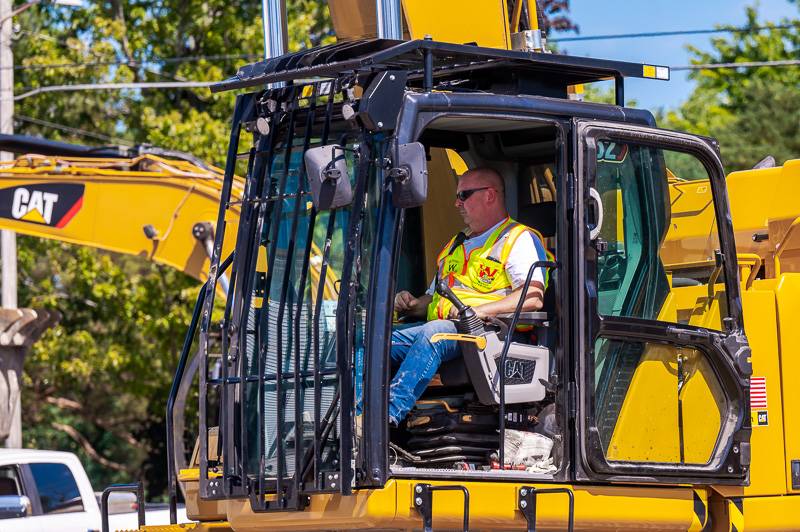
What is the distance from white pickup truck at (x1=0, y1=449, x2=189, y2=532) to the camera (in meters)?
12.7

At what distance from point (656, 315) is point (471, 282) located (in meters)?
0.95

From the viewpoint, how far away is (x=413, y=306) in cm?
792

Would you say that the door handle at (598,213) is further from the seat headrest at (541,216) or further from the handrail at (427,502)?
the handrail at (427,502)

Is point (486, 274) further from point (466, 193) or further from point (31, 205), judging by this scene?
point (31, 205)

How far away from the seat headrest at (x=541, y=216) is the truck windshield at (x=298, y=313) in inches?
60.6

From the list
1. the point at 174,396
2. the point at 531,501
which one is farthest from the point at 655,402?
the point at 174,396

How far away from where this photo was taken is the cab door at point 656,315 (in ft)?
22.9

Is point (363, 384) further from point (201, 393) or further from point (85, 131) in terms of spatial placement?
point (85, 131)

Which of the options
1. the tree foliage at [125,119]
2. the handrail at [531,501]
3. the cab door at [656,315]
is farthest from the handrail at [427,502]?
the tree foliage at [125,119]

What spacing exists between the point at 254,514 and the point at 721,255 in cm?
277

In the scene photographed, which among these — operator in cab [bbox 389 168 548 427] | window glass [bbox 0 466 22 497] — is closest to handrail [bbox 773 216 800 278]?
operator in cab [bbox 389 168 548 427]

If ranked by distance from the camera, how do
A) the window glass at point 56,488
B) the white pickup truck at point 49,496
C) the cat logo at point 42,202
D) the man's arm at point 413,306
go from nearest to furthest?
the man's arm at point 413,306 < the white pickup truck at point 49,496 < the window glass at point 56,488 < the cat logo at point 42,202

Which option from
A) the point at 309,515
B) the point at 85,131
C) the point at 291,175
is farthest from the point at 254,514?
the point at 85,131

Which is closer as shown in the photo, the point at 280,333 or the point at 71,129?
the point at 280,333
